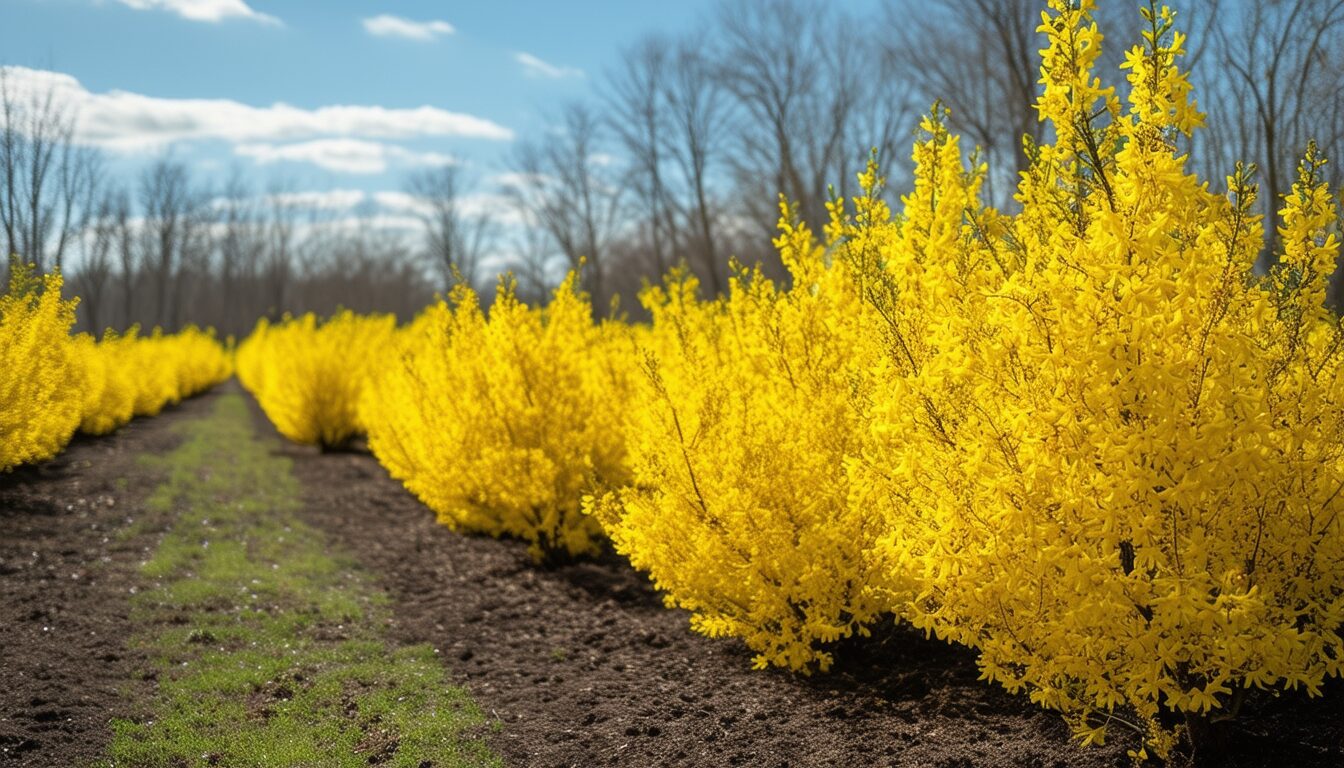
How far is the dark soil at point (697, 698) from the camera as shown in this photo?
12.1 ft

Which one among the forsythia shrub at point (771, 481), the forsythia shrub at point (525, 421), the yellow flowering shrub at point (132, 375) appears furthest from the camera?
the yellow flowering shrub at point (132, 375)

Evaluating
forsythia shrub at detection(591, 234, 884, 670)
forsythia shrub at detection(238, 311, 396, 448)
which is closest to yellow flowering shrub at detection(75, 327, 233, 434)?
forsythia shrub at detection(238, 311, 396, 448)

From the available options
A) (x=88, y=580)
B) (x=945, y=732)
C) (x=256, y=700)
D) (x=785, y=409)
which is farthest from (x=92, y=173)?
(x=945, y=732)

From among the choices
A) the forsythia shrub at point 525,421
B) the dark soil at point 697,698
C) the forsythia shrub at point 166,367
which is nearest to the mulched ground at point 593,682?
the dark soil at point 697,698

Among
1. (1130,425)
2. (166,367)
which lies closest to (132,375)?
(166,367)

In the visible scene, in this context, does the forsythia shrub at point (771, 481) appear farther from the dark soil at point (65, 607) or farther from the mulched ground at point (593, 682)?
the dark soil at point (65, 607)

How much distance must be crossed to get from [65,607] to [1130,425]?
6.05 meters

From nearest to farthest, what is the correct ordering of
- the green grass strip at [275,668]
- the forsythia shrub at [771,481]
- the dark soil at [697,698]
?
1. the dark soil at [697,698]
2. the green grass strip at [275,668]
3. the forsythia shrub at [771,481]

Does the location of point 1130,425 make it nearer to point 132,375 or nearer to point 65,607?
point 65,607

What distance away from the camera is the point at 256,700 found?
4770mm

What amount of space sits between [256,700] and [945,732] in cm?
334

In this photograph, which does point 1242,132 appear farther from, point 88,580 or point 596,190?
point 596,190

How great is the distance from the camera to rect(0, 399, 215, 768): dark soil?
4180 mm

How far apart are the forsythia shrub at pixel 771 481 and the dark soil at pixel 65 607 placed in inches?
103
